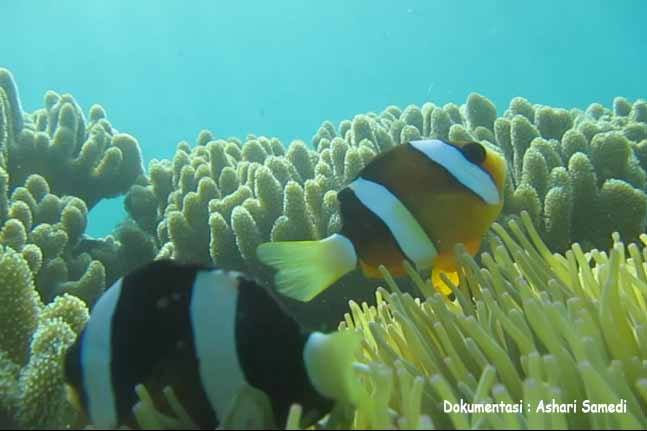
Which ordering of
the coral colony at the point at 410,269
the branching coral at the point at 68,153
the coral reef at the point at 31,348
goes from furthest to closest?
the branching coral at the point at 68,153 < the coral reef at the point at 31,348 < the coral colony at the point at 410,269

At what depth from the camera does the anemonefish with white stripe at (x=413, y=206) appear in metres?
1.55

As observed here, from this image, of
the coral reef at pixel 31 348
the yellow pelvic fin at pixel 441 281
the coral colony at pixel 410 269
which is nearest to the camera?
the coral colony at pixel 410 269

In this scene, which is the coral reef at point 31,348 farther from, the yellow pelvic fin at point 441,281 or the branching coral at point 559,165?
the branching coral at point 559,165

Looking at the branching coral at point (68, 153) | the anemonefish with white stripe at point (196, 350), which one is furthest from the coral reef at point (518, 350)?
the branching coral at point (68, 153)

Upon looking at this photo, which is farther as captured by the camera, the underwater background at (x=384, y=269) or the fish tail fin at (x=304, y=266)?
the fish tail fin at (x=304, y=266)

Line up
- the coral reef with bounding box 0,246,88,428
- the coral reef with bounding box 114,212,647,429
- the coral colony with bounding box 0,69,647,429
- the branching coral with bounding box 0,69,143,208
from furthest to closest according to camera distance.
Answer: the branching coral with bounding box 0,69,143,208
the coral reef with bounding box 0,246,88,428
the coral colony with bounding box 0,69,647,429
the coral reef with bounding box 114,212,647,429

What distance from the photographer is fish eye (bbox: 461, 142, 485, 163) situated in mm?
1574

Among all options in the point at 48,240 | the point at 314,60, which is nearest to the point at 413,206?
the point at 48,240

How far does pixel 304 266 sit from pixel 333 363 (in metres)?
0.58

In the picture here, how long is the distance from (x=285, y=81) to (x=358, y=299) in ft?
218

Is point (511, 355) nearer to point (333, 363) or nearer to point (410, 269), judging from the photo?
point (410, 269)

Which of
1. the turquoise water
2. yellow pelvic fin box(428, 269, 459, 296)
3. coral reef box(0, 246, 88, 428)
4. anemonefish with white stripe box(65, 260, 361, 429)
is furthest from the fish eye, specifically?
the turquoise water

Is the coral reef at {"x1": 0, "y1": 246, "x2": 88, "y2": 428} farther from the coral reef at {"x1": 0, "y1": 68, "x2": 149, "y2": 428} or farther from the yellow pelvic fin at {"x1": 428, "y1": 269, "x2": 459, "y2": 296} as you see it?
the yellow pelvic fin at {"x1": 428, "y1": 269, "x2": 459, "y2": 296}

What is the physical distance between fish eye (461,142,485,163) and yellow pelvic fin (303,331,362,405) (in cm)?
78
